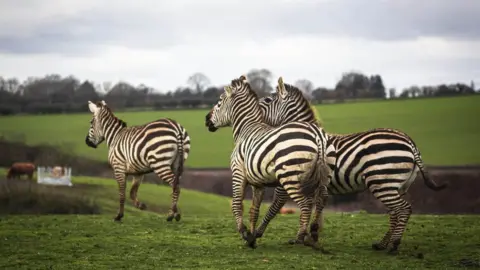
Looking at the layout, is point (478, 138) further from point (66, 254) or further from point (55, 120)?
point (66, 254)

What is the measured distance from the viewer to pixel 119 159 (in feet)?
59.5

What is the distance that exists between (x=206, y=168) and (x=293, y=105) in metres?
33.6

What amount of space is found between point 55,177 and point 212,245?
23444 millimetres

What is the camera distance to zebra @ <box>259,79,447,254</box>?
40.1 feet

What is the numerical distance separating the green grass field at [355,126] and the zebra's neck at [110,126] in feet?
95.1

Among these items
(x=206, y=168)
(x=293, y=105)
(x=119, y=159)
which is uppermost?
(x=293, y=105)

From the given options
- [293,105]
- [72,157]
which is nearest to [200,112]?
[72,157]

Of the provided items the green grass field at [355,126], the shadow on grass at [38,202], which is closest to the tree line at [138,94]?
the green grass field at [355,126]

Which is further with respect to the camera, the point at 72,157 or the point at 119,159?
the point at 72,157

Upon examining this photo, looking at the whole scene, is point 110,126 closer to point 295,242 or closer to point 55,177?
point 295,242

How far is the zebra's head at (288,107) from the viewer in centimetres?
1452

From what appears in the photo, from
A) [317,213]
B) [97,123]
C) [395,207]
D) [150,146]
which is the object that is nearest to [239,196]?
[317,213]

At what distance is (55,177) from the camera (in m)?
35.3

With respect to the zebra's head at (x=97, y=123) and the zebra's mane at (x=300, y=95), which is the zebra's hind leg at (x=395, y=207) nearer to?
the zebra's mane at (x=300, y=95)
